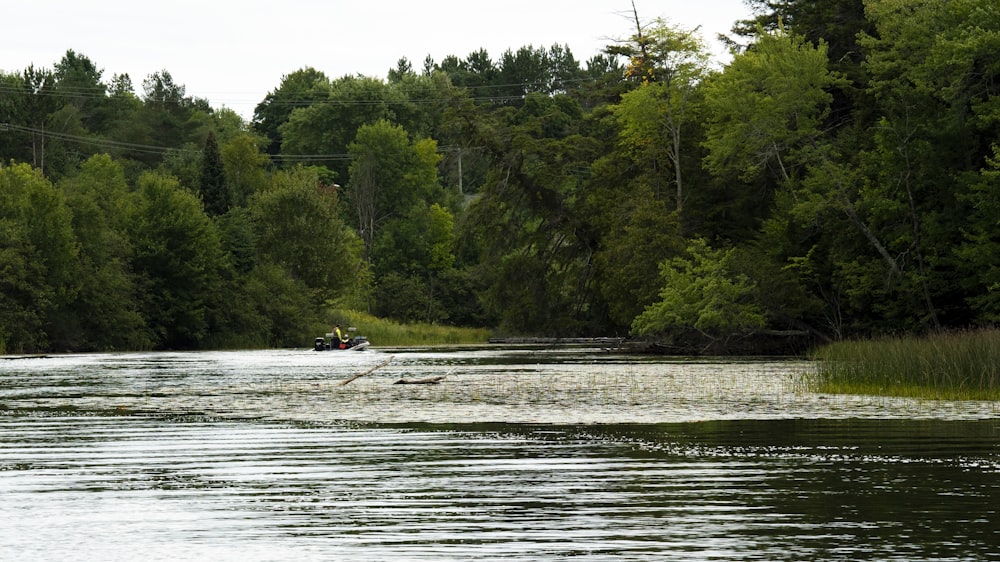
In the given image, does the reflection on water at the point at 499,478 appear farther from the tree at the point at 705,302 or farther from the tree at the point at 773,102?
the tree at the point at 773,102

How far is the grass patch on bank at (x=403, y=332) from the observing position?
100 m

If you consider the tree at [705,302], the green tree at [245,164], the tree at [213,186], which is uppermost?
the green tree at [245,164]

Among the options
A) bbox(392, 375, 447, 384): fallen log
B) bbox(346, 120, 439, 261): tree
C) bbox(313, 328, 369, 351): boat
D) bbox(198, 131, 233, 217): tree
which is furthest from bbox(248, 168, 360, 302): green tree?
bbox(392, 375, 447, 384): fallen log

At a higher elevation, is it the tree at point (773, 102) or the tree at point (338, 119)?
the tree at point (338, 119)

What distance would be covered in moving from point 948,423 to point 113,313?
73710mm

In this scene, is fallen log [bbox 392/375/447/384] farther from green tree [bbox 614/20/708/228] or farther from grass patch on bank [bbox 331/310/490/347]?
grass patch on bank [bbox 331/310/490/347]

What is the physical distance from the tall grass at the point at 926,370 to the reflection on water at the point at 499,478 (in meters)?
1.52

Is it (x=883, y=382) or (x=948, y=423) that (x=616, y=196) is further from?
(x=948, y=423)

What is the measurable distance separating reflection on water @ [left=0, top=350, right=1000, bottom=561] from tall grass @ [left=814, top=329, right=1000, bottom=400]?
5.00 feet

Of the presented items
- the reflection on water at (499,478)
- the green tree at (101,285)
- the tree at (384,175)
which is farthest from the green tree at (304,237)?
the reflection on water at (499,478)

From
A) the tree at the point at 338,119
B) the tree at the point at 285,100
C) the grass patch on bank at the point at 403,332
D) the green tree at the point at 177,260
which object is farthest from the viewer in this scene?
the tree at the point at 285,100

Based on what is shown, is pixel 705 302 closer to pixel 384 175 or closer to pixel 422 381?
pixel 422 381

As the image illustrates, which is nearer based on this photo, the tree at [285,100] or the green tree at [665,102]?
the green tree at [665,102]

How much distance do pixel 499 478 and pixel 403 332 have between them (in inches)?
3419
